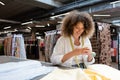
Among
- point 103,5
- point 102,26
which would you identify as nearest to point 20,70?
point 102,26

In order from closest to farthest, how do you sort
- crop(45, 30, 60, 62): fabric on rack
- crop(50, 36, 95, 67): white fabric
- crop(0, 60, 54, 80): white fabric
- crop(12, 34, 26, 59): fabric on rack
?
crop(0, 60, 54, 80): white fabric, crop(50, 36, 95, 67): white fabric, crop(45, 30, 60, 62): fabric on rack, crop(12, 34, 26, 59): fabric on rack

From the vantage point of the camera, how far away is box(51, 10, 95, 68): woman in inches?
47.7

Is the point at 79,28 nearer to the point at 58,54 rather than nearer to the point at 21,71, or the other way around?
the point at 58,54

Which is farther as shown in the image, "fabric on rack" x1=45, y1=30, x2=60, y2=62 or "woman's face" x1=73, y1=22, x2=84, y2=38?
"fabric on rack" x1=45, y1=30, x2=60, y2=62

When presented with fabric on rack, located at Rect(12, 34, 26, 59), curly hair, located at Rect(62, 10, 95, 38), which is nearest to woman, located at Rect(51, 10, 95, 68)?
curly hair, located at Rect(62, 10, 95, 38)

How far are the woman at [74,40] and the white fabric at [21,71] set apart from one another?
0.38m

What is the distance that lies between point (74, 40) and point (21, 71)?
2.38 ft

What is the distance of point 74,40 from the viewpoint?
4.58ft

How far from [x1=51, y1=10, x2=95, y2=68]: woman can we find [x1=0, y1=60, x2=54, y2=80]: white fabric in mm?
383

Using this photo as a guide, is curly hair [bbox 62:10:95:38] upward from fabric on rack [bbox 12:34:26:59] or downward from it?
upward

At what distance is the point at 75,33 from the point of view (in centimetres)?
136

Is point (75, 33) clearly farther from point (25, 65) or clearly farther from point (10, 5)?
point (10, 5)

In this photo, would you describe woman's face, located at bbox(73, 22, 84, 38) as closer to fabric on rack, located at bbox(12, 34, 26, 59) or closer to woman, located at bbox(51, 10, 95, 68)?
woman, located at bbox(51, 10, 95, 68)

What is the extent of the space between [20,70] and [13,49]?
4.64m
